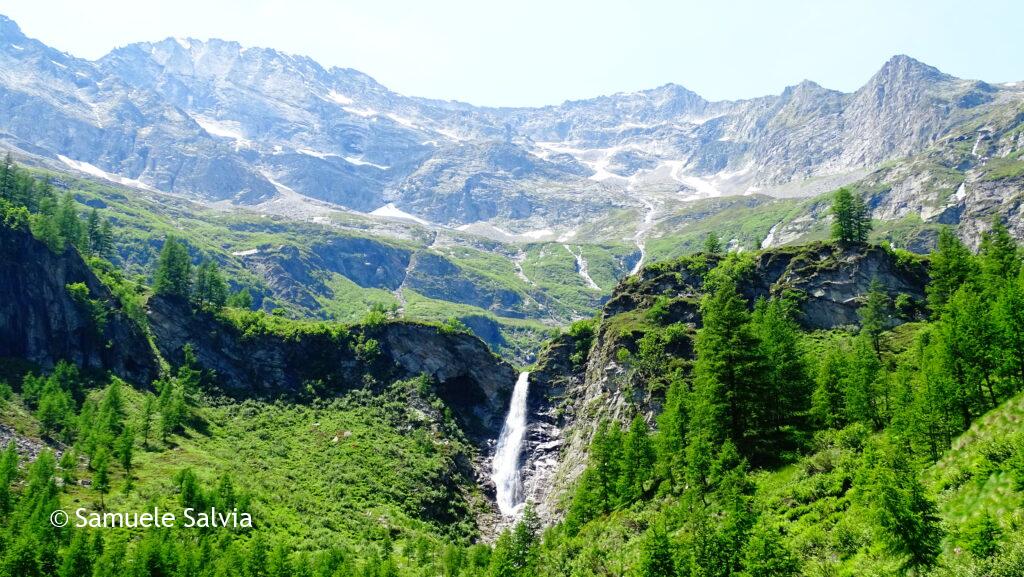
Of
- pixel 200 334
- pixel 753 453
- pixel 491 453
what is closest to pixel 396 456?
pixel 491 453

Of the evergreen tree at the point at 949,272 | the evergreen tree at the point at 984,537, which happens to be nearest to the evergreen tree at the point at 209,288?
the evergreen tree at the point at 949,272

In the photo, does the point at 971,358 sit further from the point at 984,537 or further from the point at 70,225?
the point at 70,225

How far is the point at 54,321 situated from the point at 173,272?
26079mm

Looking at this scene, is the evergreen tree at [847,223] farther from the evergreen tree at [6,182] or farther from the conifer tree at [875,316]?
the evergreen tree at [6,182]

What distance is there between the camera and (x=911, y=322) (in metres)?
106

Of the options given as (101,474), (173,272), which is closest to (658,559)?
(101,474)

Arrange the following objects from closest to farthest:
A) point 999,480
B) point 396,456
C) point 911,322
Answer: point 999,480
point 911,322
point 396,456

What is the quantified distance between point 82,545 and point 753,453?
70890 mm

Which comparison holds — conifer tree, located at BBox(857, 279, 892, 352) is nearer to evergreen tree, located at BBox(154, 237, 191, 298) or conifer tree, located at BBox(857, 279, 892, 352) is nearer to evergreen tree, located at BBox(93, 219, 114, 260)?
evergreen tree, located at BBox(154, 237, 191, 298)

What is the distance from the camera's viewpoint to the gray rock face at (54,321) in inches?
4739

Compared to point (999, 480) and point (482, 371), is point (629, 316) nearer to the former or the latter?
point (482, 371)

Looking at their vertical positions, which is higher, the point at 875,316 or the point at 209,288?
the point at 875,316

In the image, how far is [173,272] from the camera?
476 feet

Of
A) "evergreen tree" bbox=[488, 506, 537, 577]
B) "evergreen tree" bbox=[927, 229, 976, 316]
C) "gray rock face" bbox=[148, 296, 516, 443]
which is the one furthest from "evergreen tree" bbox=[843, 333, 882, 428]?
"gray rock face" bbox=[148, 296, 516, 443]
